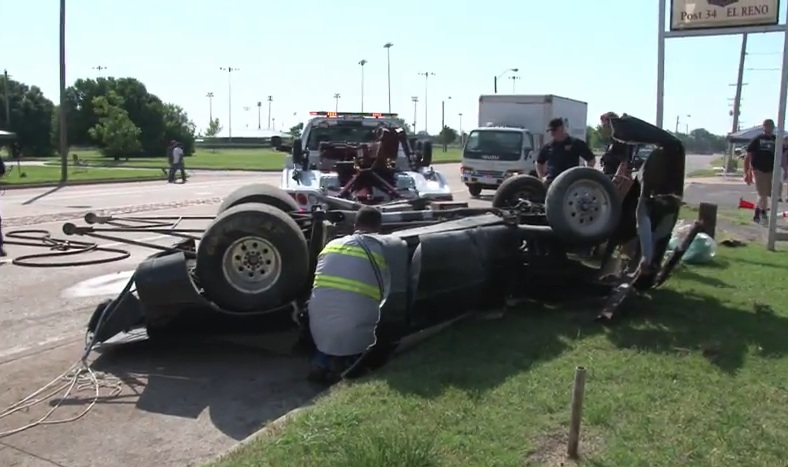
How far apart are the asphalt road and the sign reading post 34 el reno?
731 cm

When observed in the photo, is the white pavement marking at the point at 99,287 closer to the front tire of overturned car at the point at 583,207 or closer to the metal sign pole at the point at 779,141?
the front tire of overturned car at the point at 583,207

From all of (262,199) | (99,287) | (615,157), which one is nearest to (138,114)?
(99,287)

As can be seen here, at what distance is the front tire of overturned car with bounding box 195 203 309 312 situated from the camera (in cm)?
638

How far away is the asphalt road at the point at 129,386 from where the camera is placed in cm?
468

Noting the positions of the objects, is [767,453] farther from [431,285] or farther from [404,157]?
[404,157]

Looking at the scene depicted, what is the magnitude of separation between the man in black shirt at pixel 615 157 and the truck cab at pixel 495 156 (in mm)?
14302

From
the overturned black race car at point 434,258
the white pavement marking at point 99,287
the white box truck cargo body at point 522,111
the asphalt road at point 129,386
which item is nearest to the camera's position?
the asphalt road at point 129,386

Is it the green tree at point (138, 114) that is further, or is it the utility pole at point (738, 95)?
the green tree at point (138, 114)

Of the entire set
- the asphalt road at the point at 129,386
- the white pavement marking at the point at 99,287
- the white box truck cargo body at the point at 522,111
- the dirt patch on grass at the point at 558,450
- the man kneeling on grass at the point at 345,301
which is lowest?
the asphalt road at the point at 129,386

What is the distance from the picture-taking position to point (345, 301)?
5.74 m

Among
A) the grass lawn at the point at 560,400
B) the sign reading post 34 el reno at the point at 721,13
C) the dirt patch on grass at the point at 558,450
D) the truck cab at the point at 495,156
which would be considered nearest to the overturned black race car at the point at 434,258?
the grass lawn at the point at 560,400

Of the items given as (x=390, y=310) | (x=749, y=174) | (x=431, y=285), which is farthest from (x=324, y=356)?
(x=749, y=174)

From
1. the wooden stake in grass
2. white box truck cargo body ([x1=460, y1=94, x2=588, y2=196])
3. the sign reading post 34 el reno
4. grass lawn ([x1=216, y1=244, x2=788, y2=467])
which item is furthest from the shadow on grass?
white box truck cargo body ([x1=460, y1=94, x2=588, y2=196])

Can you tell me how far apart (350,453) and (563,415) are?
1.26 meters
